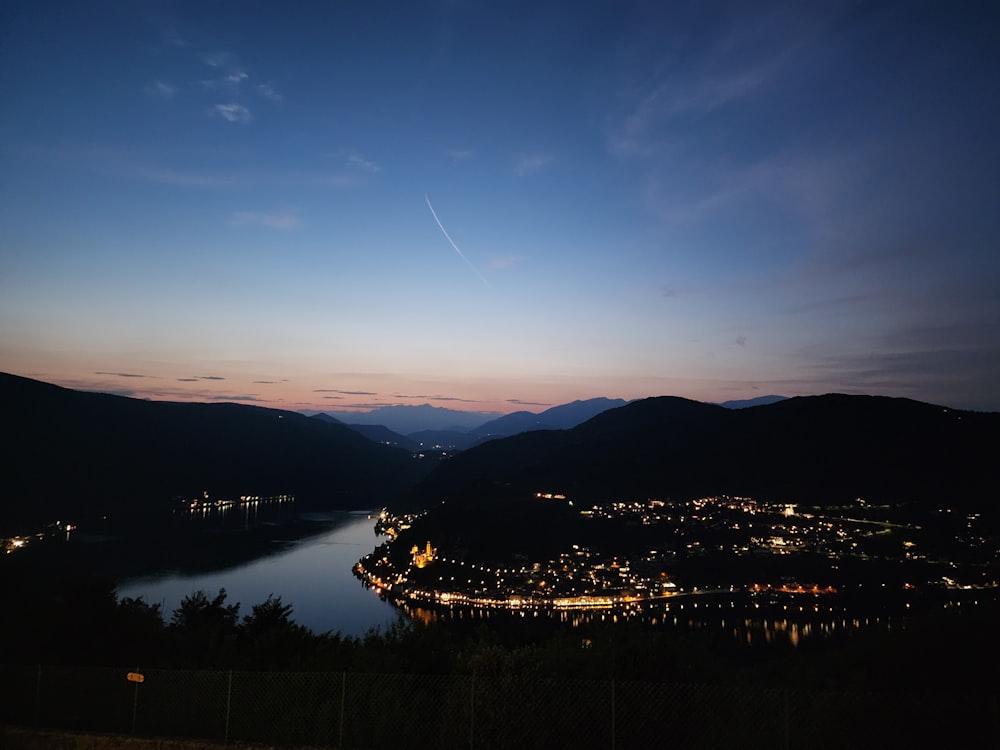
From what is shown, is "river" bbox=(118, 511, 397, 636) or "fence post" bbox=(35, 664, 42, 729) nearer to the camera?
"fence post" bbox=(35, 664, 42, 729)

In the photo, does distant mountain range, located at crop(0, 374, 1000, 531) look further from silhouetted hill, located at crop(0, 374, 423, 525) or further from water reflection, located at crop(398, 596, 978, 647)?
water reflection, located at crop(398, 596, 978, 647)

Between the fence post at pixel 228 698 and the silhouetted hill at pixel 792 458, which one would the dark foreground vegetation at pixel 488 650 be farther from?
the silhouetted hill at pixel 792 458

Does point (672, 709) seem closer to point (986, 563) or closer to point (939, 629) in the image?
point (939, 629)

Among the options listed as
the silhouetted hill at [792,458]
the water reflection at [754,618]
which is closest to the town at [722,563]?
the water reflection at [754,618]

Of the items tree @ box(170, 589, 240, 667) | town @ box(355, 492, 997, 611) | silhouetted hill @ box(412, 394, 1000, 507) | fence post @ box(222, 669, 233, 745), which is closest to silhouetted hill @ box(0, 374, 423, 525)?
silhouetted hill @ box(412, 394, 1000, 507)

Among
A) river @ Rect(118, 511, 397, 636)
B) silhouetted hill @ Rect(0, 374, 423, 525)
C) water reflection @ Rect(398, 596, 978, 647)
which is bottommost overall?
river @ Rect(118, 511, 397, 636)

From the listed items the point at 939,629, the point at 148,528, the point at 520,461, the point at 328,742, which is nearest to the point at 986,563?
the point at 939,629
